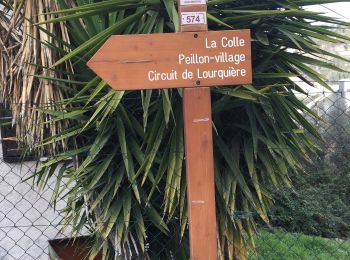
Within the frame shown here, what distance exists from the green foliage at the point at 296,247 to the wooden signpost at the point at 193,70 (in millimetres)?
2488

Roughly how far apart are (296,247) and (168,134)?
302 centimetres

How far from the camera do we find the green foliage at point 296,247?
16.6 feet

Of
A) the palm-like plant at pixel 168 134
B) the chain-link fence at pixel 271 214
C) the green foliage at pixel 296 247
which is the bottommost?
the green foliage at pixel 296 247

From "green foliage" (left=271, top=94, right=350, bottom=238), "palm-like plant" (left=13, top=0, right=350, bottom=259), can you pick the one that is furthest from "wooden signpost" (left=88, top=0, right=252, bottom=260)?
"green foliage" (left=271, top=94, right=350, bottom=238)

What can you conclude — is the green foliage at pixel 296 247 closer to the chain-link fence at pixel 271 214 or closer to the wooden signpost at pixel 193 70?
the chain-link fence at pixel 271 214

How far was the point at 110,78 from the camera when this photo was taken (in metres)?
2.31

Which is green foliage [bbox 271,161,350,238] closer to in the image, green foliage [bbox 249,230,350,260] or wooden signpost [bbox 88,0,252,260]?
green foliage [bbox 249,230,350,260]

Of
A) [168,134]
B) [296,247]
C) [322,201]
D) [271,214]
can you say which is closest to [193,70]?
[168,134]

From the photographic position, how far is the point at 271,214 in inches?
219

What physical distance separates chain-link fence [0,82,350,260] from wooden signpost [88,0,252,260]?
54 centimetres

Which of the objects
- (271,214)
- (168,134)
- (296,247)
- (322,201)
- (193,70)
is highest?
(193,70)

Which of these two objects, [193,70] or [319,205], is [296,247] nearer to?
[319,205]

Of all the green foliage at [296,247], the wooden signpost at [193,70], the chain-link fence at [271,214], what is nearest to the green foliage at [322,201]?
the chain-link fence at [271,214]

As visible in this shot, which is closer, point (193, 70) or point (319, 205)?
point (193, 70)
